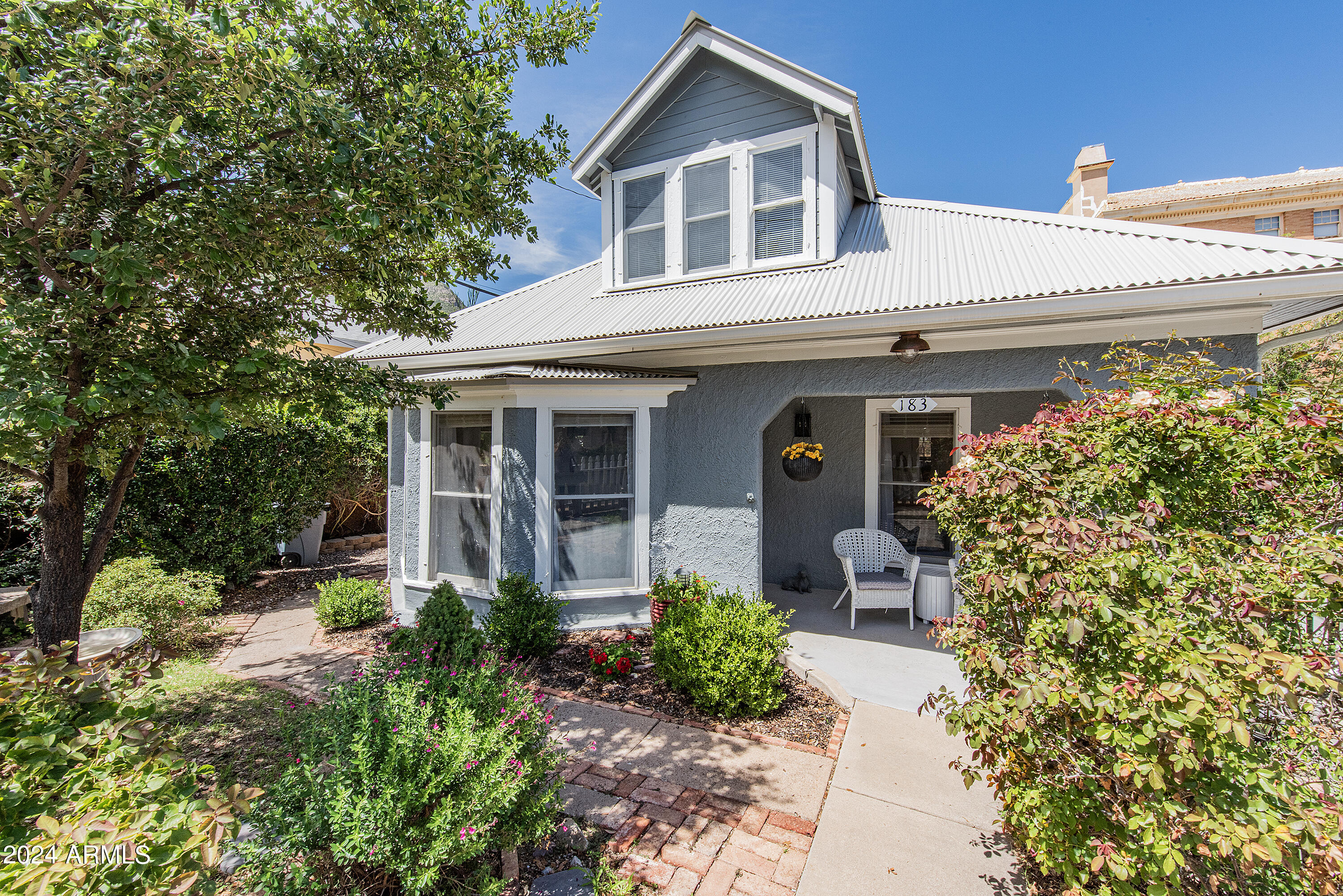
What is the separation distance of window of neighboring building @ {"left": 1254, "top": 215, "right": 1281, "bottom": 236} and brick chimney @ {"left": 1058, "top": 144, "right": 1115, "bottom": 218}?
37.8 ft

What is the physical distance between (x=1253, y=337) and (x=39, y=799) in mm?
7562

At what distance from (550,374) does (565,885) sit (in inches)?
180

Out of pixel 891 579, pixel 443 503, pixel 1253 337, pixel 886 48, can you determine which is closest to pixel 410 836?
pixel 443 503

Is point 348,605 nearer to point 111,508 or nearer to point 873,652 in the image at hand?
point 111,508

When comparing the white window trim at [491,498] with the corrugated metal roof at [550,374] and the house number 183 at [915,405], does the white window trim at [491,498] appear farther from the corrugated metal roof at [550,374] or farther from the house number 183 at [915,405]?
the house number 183 at [915,405]

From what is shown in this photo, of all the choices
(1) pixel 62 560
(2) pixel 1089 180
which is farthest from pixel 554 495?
(2) pixel 1089 180

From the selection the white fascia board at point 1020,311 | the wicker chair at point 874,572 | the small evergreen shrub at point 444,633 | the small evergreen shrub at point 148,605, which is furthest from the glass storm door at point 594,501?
the small evergreen shrub at point 148,605

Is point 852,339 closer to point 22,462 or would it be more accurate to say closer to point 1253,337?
point 1253,337

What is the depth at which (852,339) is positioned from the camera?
17.5 ft

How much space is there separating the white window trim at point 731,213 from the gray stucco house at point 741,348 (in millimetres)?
30

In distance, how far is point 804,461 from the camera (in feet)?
21.6

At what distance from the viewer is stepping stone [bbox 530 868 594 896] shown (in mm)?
2496

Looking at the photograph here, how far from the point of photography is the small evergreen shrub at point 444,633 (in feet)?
13.3

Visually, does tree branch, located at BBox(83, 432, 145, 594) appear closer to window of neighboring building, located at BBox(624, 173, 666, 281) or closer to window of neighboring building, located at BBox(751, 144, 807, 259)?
window of neighboring building, located at BBox(624, 173, 666, 281)
